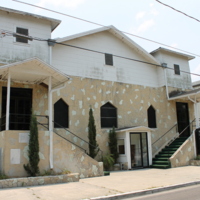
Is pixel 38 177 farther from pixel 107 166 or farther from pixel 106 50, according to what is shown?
pixel 106 50

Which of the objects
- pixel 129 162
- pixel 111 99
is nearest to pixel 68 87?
pixel 111 99

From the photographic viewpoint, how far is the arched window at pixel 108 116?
18009 mm

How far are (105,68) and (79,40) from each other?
2.65 meters

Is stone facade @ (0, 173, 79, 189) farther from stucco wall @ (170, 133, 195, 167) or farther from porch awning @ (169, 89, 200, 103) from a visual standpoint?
porch awning @ (169, 89, 200, 103)

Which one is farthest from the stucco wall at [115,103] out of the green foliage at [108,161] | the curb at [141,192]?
the curb at [141,192]

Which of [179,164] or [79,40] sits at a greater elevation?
[79,40]

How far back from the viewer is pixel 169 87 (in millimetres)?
21922

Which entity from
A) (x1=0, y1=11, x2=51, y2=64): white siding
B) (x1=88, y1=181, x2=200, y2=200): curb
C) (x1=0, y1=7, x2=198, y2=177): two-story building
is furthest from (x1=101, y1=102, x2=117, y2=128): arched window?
(x1=88, y1=181, x2=200, y2=200): curb

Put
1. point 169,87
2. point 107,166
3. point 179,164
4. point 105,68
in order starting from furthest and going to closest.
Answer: point 169,87 < point 105,68 < point 179,164 < point 107,166

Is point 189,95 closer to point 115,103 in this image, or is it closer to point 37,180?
point 115,103

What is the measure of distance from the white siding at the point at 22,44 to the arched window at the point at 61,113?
9.33ft

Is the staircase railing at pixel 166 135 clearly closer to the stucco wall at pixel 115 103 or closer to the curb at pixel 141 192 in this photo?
the stucco wall at pixel 115 103

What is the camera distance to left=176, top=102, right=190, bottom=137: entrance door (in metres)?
22.2

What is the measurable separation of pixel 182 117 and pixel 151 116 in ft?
11.7
